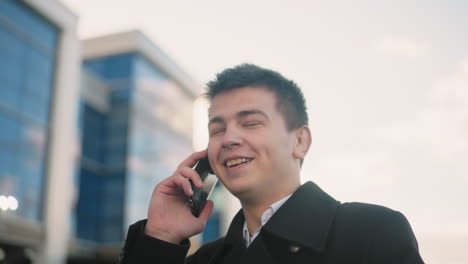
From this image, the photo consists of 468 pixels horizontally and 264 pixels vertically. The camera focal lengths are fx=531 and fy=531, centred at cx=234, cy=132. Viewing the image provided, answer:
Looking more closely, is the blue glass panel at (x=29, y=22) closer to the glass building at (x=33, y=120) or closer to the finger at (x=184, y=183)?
the glass building at (x=33, y=120)

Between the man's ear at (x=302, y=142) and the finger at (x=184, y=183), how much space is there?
0.67 metres

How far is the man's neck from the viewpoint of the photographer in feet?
10.00

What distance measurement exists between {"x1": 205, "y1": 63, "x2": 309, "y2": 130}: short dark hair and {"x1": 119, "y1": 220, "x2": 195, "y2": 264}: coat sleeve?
0.97 meters

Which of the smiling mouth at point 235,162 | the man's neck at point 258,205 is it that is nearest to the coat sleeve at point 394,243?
the man's neck at point 258,205

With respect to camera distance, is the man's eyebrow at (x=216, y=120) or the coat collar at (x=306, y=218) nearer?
the coat collar at (x=306, y=218)

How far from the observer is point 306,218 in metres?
2.84

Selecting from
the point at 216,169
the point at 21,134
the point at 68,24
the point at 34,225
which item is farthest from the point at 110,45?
the point at 216,169

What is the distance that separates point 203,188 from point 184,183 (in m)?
0.25

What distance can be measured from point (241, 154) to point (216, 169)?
0.79 feet

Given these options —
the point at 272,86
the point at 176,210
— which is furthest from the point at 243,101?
the point at 176,210

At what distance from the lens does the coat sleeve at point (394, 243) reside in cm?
232

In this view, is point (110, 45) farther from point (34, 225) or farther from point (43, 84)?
point (34, 225)

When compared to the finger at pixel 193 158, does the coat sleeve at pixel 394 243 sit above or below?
below

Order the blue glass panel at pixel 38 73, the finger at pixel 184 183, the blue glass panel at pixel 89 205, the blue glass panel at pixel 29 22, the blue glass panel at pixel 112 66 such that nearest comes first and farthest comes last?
the finger at pixel 184 183 → the blue glass panel at pixel 29 22 → the blue glass panel at pixel 38 73 → the blue glass panel at pixel 89 205 → the blue glass panel at pixel 112 66
